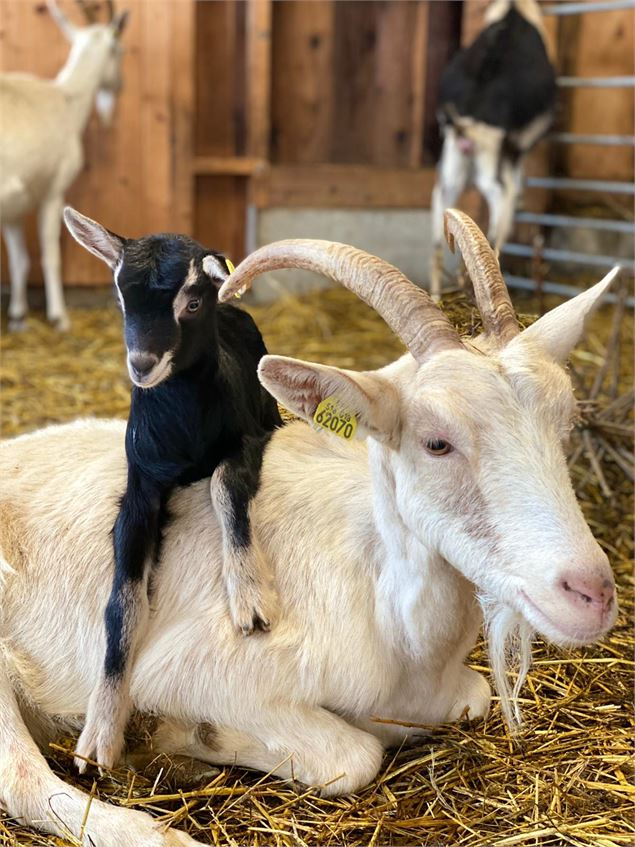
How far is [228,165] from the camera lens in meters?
7.27

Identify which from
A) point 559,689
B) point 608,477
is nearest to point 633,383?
point 608,477

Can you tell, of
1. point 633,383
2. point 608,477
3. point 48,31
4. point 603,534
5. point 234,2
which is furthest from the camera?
point 234,2

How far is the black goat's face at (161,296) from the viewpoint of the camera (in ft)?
6.08

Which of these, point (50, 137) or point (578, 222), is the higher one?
point (50, 137)

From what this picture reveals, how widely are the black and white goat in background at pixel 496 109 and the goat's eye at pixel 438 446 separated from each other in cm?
481

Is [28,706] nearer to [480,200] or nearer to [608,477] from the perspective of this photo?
[608,477]

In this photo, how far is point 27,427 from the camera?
455cm

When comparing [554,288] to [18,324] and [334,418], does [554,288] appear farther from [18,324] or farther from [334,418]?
[334,418]

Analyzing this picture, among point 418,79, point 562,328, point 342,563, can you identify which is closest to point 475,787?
point 342,563

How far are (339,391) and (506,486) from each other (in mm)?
353

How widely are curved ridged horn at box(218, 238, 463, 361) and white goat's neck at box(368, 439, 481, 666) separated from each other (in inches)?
9.7

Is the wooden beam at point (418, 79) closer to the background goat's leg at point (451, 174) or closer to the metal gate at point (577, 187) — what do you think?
the metal gate at point (577, 187)

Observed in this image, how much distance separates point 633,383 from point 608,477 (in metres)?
1.53

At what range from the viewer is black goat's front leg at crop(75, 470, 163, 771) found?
2.03 metres
